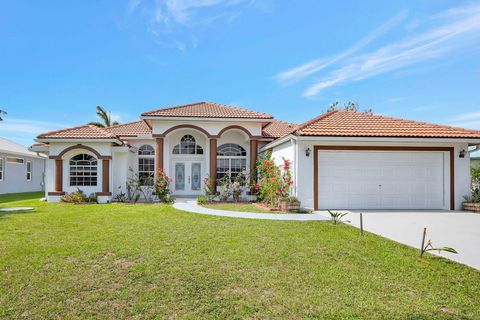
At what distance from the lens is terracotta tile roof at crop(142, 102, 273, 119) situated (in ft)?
56.0

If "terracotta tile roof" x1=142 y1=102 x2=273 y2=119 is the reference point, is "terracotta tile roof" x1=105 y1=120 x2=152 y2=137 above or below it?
below

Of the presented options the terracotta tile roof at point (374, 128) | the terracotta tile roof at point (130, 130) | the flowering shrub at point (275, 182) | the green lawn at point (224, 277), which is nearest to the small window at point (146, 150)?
the terracotta tile roof at point (130, 130)

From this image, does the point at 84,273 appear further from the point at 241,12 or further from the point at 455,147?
the point at 455,147

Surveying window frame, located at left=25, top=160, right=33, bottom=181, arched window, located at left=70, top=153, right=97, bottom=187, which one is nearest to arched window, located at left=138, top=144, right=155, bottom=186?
arched window, located at left=70, top=153, right=97, bottom=187

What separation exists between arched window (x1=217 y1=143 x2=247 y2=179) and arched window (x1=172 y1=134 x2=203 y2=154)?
164 centimetres

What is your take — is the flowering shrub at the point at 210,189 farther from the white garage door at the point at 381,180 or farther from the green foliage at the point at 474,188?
the green foliage at the point at 474,188

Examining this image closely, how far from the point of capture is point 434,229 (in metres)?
8.56

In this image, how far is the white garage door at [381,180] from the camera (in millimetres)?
12938

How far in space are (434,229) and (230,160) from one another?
1260cm

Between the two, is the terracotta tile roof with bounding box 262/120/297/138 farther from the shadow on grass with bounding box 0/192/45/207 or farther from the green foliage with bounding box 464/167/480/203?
the shadow on grass with bounding box 0/192/45/207

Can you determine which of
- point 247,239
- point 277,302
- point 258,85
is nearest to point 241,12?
point 258,85

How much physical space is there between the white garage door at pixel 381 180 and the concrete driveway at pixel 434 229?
94 cm

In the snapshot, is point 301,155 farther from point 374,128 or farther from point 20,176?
point 20,176

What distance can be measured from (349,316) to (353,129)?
11354 mm
